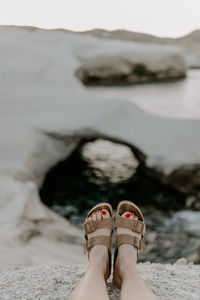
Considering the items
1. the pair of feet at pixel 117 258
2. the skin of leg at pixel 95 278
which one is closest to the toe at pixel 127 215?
the pair of feet at pixel 117 258

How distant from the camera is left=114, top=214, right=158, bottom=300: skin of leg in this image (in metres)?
1.51

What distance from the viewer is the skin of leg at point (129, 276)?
1.51 m

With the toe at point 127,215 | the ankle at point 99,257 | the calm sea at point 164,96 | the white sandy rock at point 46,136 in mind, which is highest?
the toe at point 127,215

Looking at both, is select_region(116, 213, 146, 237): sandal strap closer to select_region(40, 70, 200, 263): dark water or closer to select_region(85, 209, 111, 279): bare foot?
select_region(85, 209, 111, 279): bare foot

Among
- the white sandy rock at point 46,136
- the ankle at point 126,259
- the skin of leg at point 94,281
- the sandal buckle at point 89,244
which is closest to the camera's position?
the skin of leg at point 94,281

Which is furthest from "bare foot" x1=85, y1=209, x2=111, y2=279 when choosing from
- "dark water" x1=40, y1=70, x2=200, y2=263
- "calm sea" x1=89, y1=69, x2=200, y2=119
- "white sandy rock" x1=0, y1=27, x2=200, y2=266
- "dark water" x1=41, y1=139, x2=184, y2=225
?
"calm sea" x1=89, y1=69, x2=200, y2=119

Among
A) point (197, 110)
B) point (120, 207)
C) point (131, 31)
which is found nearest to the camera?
point (120, 207)

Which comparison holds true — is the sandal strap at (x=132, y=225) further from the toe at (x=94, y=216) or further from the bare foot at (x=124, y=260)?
the toe at (x=94, y=216)

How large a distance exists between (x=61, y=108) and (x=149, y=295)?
18.5 ft

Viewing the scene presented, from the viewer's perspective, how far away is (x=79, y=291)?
5.00 ft

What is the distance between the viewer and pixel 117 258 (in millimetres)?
1909

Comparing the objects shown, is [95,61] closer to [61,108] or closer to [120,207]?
[61,108]

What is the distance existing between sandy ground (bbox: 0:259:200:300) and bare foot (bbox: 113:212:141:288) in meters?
0.10

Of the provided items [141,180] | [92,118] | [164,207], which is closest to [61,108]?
[92,118]
